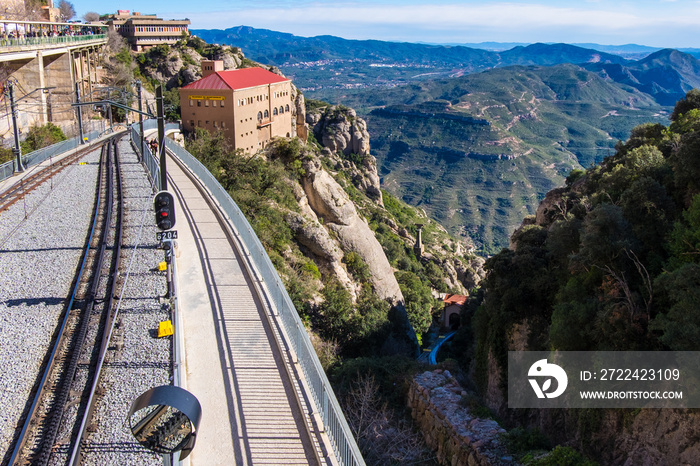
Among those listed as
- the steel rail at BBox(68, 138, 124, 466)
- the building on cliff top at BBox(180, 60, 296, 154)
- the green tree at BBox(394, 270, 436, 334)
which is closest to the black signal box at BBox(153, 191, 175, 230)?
the steel rail at BBox(68, 138, 124, 466)

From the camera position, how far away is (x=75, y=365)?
38.0ft

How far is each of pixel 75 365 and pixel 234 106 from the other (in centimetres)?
3289

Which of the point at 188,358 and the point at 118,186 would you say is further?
the point at 118,186

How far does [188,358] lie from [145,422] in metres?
A: 5.65

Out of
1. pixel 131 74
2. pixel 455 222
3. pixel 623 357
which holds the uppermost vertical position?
pixel 131 74

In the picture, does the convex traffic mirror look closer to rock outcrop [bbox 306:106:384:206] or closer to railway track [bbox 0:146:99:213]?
railway track [bbox 0:146:99:213]

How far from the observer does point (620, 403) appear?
46.4ft

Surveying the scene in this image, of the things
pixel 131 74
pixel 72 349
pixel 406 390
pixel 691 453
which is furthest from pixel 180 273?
pixel 131 74

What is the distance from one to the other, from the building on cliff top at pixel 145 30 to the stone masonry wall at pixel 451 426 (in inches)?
3239

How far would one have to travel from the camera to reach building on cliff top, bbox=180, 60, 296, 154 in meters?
42.4

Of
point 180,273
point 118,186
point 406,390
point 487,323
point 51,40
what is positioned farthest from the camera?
point 51,40

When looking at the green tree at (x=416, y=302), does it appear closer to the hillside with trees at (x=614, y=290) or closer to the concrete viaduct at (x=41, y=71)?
the hillside with trees at (x=614, y=290)

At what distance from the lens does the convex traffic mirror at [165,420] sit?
261 inches

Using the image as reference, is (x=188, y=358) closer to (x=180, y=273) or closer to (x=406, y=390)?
(x=180, y=273)
